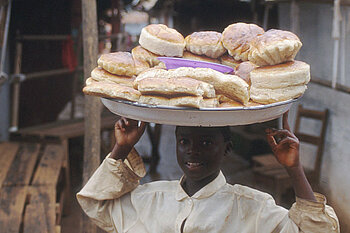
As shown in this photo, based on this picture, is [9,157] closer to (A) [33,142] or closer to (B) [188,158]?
(A) [33,142]

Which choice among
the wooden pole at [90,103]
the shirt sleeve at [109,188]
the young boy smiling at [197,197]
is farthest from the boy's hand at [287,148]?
the wooden pole at [90,103]

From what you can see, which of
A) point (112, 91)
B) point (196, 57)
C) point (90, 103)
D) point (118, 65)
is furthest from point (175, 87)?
point (90, 103)

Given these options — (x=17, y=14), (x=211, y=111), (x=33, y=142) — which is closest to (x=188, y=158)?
(x=211, y=111)

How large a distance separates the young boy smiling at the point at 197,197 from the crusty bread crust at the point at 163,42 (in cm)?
34

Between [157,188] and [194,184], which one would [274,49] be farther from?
[157,188]

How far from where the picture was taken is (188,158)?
1.84m

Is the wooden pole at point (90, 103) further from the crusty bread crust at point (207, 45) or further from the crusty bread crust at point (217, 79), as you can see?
the crusty bread crust at point (217, 79)

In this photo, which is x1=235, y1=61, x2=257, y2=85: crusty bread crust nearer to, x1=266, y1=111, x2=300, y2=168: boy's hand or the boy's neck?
x1=266, y1=111, x2=300, y2=168: boy's hand

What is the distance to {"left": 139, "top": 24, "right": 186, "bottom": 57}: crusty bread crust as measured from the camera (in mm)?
1938

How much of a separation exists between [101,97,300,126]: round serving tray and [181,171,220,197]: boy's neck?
42 centimetres

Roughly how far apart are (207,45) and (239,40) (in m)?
0.15

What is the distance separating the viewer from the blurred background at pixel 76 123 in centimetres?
418

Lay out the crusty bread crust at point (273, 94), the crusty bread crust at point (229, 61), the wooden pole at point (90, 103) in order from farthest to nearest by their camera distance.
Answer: the wooden pole at point (90, 103) < the crusty bread crust at point (229, 61) < the crusty bread crust at point (273, 94)

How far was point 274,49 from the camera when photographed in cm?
163
